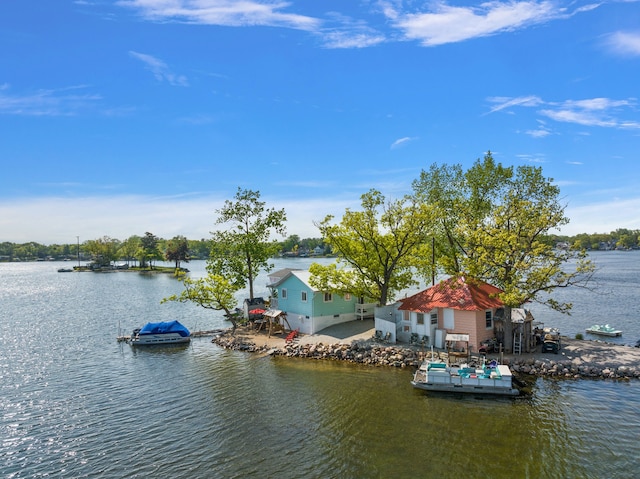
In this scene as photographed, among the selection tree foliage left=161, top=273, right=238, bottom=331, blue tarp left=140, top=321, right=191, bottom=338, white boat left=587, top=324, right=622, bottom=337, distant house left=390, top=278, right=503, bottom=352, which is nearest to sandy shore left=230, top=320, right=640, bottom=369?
distant house left=390, top=278, right=503, bottom=352

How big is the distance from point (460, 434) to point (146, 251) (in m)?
163

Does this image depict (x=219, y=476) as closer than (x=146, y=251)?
Yes

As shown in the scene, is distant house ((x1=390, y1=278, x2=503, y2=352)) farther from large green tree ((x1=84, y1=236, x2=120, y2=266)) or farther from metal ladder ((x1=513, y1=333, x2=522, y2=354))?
large green tree ((x1=84, y1=236, x2=120, y2=266))

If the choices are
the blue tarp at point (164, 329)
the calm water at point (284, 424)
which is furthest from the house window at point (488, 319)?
the blue tarp at point (164, 329)

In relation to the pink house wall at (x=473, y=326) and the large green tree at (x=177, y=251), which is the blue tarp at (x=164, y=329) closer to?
the pink house wall at (x=473, y=326)

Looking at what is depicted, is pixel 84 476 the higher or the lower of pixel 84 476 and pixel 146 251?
the lower

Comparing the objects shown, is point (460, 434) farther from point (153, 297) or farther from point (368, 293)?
point (153, 297)

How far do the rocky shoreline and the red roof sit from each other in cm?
360

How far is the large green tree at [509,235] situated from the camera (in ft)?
95.0

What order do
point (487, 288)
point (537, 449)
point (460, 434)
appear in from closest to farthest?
point (537, 449) < point (460, 434) < point (487, 288)

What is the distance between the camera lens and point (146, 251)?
163500 millimetres

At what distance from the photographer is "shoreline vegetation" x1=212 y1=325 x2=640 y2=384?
26.6 meters

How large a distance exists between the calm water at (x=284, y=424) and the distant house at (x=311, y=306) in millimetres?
6702

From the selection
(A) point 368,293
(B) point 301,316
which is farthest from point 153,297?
(A) point 368,293
